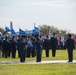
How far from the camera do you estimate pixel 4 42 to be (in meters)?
33.0

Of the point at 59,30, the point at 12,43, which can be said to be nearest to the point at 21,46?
the point at 12,43

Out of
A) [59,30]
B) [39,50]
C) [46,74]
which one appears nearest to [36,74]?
[46,74]

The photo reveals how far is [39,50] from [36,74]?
8.53m

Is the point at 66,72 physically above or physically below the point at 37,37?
below

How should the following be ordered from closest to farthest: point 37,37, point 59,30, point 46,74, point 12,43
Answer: point 46,74 → point 37,37 → point 12,43 → point 59,30

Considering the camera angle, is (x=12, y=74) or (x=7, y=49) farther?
(x=7, y=49)

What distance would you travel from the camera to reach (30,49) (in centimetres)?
3300

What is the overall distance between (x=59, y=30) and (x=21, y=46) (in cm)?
9613

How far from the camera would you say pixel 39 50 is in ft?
86.1

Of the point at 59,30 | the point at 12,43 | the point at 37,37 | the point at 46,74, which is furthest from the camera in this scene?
the point at 59,30

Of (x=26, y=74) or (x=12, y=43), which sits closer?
(x=26, y=74)

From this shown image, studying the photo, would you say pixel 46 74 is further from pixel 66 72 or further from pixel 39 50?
pixel 39 50

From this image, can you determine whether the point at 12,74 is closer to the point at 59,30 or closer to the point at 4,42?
the point at 4,42

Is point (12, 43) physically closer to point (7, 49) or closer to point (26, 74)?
point (7, 49)
